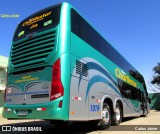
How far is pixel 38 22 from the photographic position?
9.54m

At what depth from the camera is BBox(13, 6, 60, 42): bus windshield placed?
905 cm

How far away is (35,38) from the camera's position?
916cm

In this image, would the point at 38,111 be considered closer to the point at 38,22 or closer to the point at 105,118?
the point at 38,22

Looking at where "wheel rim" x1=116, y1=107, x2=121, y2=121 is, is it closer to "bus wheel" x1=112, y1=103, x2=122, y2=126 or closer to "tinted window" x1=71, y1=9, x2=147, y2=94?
"bus wheel" x1=112, y1=103, x2=122, y2=126

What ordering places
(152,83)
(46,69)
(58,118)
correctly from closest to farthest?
(58,118) < (46,69) < (152,83)

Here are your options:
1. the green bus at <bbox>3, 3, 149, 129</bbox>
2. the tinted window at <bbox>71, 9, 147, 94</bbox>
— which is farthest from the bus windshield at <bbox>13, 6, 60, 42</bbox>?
the tinted window at <bbox>71, 9, 147, 94</bbox>

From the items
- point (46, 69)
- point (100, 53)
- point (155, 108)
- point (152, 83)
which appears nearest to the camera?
point (46, 69)

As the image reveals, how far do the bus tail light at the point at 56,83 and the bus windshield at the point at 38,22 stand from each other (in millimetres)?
1488

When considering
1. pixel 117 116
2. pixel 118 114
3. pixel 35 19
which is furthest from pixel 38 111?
pixel 118 114

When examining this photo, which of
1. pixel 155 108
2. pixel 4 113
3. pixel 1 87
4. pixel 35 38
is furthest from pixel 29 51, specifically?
pixel 155 108

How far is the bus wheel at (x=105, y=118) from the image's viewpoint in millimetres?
10866

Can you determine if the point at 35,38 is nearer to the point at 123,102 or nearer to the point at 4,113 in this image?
the point at 4,113

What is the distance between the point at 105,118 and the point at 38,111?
376 cm

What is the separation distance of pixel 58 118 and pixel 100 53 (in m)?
4.45
